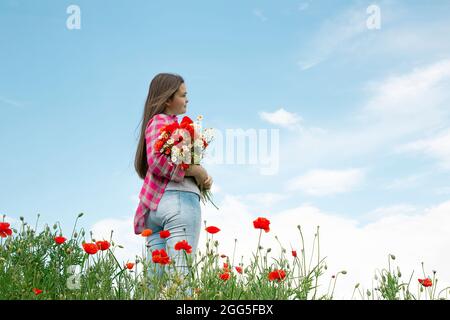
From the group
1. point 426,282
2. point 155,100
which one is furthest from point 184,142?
point 426,282

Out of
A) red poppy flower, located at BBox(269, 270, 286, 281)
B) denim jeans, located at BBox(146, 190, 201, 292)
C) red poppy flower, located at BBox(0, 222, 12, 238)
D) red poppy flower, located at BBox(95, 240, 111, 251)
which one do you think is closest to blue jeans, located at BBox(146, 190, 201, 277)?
denim jeans, located at BBox(146, 190, 201, 292)

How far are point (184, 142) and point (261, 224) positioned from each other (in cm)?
129

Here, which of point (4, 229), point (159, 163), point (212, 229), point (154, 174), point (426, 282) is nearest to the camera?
point (426, 282)

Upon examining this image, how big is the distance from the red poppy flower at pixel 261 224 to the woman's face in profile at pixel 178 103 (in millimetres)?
1765

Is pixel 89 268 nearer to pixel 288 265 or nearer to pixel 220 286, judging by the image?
pixel 220 286

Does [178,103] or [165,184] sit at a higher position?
[178,103]

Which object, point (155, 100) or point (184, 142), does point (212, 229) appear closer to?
point (184, 142)

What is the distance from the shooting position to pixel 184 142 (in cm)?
487

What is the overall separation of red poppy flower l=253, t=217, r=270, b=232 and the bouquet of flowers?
1.14 metres

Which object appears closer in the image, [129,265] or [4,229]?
[129,265]

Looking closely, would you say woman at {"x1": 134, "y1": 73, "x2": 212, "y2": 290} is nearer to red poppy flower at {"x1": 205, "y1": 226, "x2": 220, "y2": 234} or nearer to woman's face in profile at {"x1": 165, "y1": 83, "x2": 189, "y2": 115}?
woman's face in profile at {"x1": 165, "y1": 83, "x2": 189, "y2": 115}

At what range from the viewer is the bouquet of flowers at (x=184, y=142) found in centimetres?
480

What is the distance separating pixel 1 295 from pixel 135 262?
1.02m
